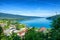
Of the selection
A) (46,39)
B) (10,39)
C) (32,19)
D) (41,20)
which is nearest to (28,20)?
(32,19)

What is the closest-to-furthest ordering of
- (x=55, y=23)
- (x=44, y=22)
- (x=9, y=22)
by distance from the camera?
1. (x=55, y=23)
2. (x=44, y=22)
3. (x=9, y=22)

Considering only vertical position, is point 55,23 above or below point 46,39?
above

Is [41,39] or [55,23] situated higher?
[55,23]

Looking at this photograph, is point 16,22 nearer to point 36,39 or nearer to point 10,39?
point 10,39

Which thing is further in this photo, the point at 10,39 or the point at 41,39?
the point at 10,39

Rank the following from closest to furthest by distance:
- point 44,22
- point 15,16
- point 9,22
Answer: point 44,22 → point 9,22 → point 15,16

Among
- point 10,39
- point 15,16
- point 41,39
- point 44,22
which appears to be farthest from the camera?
point 15,16

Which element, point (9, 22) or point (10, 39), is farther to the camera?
point (9, 22)

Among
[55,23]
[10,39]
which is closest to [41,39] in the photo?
[55,23]

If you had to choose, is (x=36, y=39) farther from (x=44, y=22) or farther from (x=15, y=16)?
(x=15, y=16)
